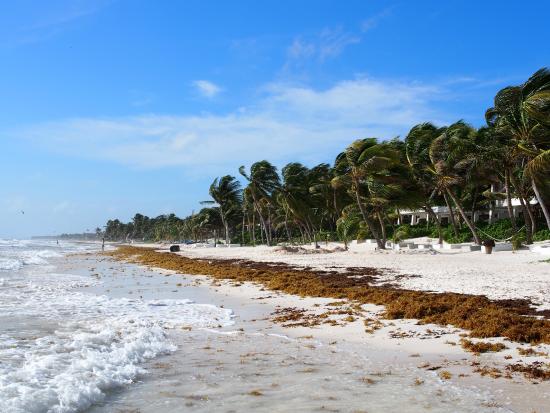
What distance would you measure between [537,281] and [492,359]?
30.0 feet

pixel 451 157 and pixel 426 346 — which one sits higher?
pixel 451 157

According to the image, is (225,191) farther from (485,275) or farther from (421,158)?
(485,275)

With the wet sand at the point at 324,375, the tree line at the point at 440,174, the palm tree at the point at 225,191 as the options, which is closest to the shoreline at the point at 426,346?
the wet sand at the point at 324,375

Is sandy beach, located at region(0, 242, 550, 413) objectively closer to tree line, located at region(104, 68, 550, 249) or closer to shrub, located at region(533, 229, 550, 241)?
tree line, located at region(104, 68, 550, 249)

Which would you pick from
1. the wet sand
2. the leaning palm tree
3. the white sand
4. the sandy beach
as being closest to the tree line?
the leaning palm tree

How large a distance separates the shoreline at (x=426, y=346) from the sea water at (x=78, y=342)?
222cm

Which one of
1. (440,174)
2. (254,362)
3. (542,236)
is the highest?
(440,174)

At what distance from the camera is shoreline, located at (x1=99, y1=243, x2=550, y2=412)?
217 inches

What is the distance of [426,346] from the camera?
762 centimetres

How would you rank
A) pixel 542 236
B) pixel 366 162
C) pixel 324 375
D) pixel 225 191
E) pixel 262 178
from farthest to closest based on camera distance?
pixel 225 191, pixel 262 178, pixel 366 162, pixel 542 236, pixel 324 375

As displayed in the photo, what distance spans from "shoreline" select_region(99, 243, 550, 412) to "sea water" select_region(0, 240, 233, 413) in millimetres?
2216

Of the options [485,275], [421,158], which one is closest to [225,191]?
[421,158]

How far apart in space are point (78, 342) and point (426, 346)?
232 inches

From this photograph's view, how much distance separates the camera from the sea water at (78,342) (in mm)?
5758
